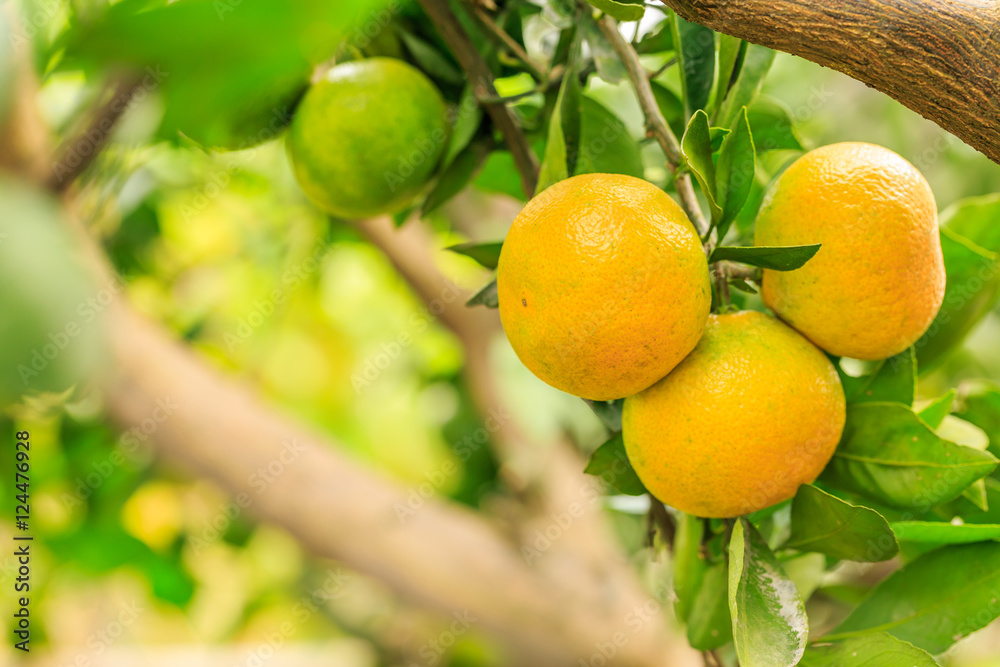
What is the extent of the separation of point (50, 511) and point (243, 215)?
74 cm

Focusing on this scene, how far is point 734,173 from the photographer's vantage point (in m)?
0.41

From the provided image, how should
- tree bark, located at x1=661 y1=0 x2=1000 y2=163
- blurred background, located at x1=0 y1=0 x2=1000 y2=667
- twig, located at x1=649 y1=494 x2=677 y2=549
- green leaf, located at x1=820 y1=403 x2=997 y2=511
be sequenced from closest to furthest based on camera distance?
tree bark, located at x1=661 y1=0 x2=1000 y2=163 → green leaf, located at x1=820 y1=403 x2=997 y2=511 → twig, located at x1=649 y1=494 x2=677 y2=549 → blurred background, located at x1=0 y1=0 x2=1000 y2=667

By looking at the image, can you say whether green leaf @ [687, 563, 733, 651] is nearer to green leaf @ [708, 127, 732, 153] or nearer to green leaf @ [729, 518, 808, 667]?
green leaf @ [729, 518, 808, 667]

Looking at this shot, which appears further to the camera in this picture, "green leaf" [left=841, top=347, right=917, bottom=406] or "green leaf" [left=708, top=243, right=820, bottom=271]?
"green leaf" [left=841, top=347, right=917, bottom=406]

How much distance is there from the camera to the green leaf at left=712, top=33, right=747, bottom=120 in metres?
0.45

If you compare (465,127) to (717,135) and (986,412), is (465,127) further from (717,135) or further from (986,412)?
(986,412)

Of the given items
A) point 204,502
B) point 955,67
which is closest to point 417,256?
point 204,502

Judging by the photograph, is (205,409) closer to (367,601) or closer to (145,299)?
(145,299)

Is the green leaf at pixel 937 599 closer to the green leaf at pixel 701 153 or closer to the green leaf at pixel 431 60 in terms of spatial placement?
the green leaf at pixel 701 153

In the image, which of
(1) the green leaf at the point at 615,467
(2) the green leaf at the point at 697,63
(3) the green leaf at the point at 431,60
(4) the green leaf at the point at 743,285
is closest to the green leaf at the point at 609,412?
(1) the green leaf at the point at 615,467

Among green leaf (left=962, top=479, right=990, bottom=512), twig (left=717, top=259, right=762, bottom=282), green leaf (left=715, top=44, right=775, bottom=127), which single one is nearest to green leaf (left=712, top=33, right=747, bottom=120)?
green leaf (left=715, top=44, right=775, bottom=127)

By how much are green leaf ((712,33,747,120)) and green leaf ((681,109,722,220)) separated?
9 centimetres

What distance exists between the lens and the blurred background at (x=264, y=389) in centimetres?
112

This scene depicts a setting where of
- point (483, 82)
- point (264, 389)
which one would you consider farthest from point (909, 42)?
point (264, 389)
